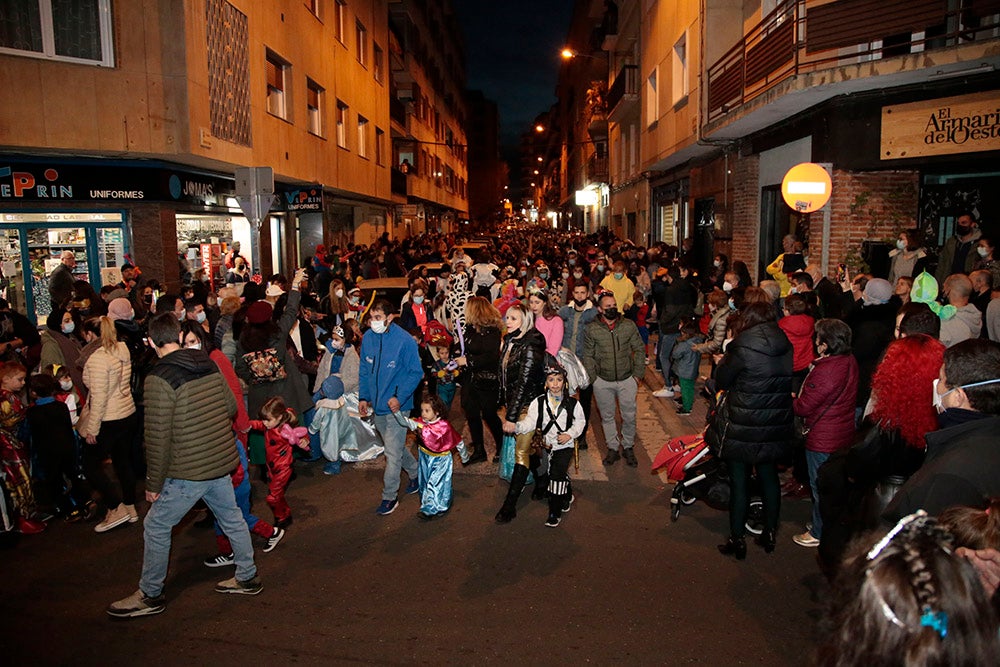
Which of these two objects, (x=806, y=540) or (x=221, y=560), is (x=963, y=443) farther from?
(x=221, y=560)

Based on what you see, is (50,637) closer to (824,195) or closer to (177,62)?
(824,195)

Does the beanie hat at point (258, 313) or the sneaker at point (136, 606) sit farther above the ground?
the beanie hat at point (258, 313)

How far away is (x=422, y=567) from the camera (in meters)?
5.29

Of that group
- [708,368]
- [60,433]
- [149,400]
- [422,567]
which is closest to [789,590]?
[422,567]

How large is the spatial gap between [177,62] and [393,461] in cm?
1004

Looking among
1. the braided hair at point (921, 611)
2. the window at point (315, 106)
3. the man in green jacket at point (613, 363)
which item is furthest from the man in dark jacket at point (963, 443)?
the window at point (315, 106)

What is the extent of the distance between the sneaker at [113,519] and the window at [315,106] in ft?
55.7

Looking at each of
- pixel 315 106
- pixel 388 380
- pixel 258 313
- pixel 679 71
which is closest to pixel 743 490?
pixel 388 380

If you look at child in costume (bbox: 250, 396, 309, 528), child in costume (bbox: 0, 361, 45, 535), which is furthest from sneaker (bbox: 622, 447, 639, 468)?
child in costume (bbox: 0, 361, 45, 535)

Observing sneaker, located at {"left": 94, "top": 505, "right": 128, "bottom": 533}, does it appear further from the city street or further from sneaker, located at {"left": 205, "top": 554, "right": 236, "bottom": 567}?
sneaker, located at {"left": 205, "top": 554, "right": 236, "bottom": 567}

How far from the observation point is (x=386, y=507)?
6.34m

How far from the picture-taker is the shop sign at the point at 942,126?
9523 millimetres

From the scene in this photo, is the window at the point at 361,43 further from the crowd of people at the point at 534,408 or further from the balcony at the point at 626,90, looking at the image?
the crowd of people at the point at 534,408

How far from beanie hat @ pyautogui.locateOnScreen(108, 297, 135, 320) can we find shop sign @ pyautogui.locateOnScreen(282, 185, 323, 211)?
12897 millimetres
